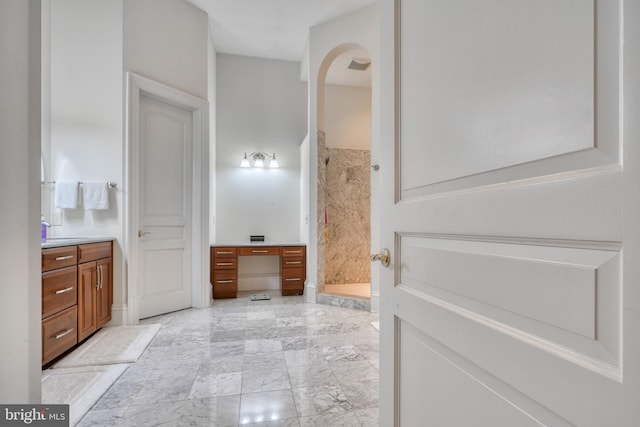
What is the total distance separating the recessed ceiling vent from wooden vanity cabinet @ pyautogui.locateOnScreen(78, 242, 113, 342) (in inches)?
152

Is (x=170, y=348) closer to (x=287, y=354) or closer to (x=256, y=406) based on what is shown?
(x=287, y=354)

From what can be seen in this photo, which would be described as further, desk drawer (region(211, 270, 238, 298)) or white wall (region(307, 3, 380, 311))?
desk drawer (region(211, 270, 238, 298))

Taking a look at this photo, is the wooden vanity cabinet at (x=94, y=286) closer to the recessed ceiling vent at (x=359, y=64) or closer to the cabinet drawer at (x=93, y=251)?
the cabinet drawer at (x=93, y=251)

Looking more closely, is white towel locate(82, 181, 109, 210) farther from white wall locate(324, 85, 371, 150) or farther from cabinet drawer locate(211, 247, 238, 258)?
white wall locate(324, 85, 371, 150)

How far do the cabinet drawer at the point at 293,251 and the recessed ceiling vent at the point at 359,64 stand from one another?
2827 mm

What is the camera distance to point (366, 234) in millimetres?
4645

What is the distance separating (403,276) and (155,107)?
339 centimetres

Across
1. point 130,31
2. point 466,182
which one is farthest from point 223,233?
point 466,182

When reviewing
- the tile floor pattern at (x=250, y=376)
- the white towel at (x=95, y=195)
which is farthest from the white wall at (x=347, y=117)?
the white towel at (x=95, y=195)

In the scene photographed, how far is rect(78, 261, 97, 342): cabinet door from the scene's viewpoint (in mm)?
2377

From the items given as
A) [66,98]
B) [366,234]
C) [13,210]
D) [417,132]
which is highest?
[66,98]

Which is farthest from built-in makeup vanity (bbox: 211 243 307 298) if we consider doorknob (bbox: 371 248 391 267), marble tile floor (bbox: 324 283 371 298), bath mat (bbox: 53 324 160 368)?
doorknob (bbox: 371 248 391 267)

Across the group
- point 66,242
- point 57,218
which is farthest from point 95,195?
point 66,242

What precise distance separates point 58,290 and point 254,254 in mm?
2160
